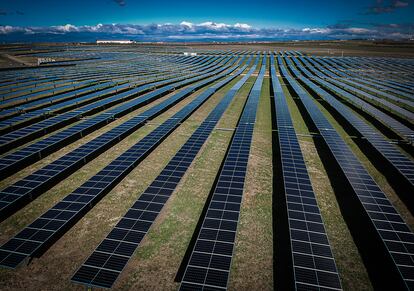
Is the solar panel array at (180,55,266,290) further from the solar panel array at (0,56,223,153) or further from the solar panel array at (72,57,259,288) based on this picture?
the solar panel array at (0,56,223,153)

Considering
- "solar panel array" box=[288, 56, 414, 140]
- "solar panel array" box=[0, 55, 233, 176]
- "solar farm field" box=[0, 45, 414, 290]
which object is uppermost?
"solar panel array" box=[288, 56, 414, 140]

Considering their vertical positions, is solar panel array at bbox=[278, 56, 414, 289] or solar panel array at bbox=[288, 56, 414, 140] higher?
solar panel array at bbox=[288, 56, 414, 140]

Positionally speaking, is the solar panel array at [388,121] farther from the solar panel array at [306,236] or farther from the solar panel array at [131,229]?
the solar panel array at [131,229]

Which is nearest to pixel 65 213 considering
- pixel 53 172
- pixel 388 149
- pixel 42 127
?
pixel 53 172

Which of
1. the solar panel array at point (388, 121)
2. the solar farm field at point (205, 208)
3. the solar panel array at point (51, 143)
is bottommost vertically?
the solar farm field at point (205, 208)

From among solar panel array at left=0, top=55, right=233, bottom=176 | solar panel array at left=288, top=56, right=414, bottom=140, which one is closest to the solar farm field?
solar panel array at left=0, top=55, right=233, bottom=176

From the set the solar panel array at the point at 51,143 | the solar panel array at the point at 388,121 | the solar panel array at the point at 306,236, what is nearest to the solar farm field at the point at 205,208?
the solar panel array at the point at 306,236

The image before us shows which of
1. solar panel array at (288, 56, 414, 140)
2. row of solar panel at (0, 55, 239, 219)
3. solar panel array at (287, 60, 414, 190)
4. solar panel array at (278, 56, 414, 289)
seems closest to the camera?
solar panel array at (278, 56, 414, 289)
